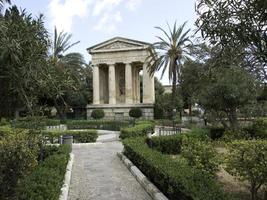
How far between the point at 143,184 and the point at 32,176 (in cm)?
294

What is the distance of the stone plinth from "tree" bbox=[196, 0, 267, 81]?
45145mm

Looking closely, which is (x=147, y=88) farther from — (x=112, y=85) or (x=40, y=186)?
(x=40, y=186)

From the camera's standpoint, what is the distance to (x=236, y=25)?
16.8ft

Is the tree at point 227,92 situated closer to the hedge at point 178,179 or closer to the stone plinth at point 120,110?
the hedge at point 178,179

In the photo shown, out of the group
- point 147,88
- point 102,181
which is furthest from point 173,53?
point 102,181

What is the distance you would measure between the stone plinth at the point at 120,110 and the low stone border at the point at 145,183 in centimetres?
3753

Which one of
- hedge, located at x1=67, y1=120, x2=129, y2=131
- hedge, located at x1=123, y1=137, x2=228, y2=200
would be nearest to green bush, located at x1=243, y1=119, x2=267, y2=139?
hedge, located at x1=123, y1=137, x2=228, y2=200

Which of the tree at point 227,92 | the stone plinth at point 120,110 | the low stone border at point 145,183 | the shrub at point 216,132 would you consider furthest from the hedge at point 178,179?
the stone plinth at point 120,110

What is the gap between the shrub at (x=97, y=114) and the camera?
50.5m

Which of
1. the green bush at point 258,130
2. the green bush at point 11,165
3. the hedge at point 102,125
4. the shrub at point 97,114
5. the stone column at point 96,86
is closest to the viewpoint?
the green bush at point 11,165

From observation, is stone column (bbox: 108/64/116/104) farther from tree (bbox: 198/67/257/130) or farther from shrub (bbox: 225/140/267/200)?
shrub (bbox: 225/140/267/200)

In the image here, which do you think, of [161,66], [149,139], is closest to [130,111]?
[161,66]

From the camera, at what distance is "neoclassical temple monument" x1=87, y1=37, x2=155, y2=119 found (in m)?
51.7

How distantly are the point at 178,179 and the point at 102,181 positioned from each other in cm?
382
